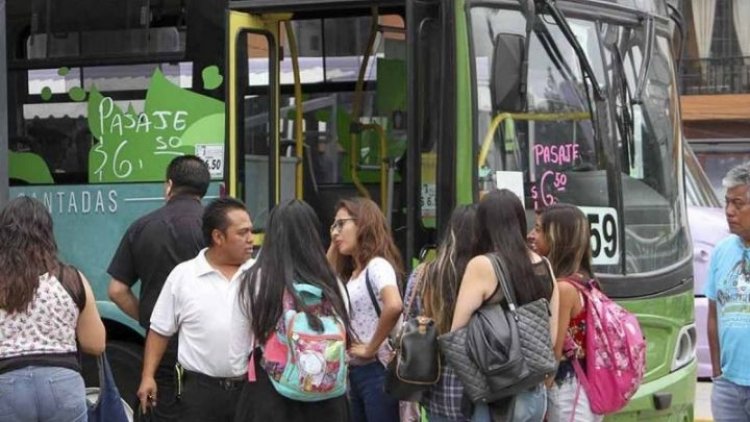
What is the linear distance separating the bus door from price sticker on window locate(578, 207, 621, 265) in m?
1.77

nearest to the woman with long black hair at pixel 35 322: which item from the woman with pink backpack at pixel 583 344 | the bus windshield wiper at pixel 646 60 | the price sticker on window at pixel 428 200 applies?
the woman with pink backpack at pixel 583 344

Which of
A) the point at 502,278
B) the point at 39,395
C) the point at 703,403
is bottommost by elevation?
the point at 703,403

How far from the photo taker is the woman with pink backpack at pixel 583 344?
6.91 meters

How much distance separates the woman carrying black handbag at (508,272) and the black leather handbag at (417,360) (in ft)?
0.49

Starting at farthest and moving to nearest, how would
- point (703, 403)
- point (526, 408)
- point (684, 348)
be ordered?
1. point (703, 403)
2. point (684, 348)
3. point (526, 408)

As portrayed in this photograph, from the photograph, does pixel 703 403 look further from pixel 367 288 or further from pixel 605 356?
pixel 605 356

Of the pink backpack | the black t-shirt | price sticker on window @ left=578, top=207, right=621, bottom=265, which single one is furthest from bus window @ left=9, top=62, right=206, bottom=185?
the pink backpack

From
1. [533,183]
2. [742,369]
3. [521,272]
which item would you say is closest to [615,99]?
[533,183]

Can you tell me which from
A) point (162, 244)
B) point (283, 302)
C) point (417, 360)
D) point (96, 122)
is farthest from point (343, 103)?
point (283, 302)

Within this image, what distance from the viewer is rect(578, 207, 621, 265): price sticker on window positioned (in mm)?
8539

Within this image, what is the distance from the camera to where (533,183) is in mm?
8359

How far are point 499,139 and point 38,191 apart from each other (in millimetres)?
2734

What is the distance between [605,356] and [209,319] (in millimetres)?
1791

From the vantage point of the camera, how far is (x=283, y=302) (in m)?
6.16
